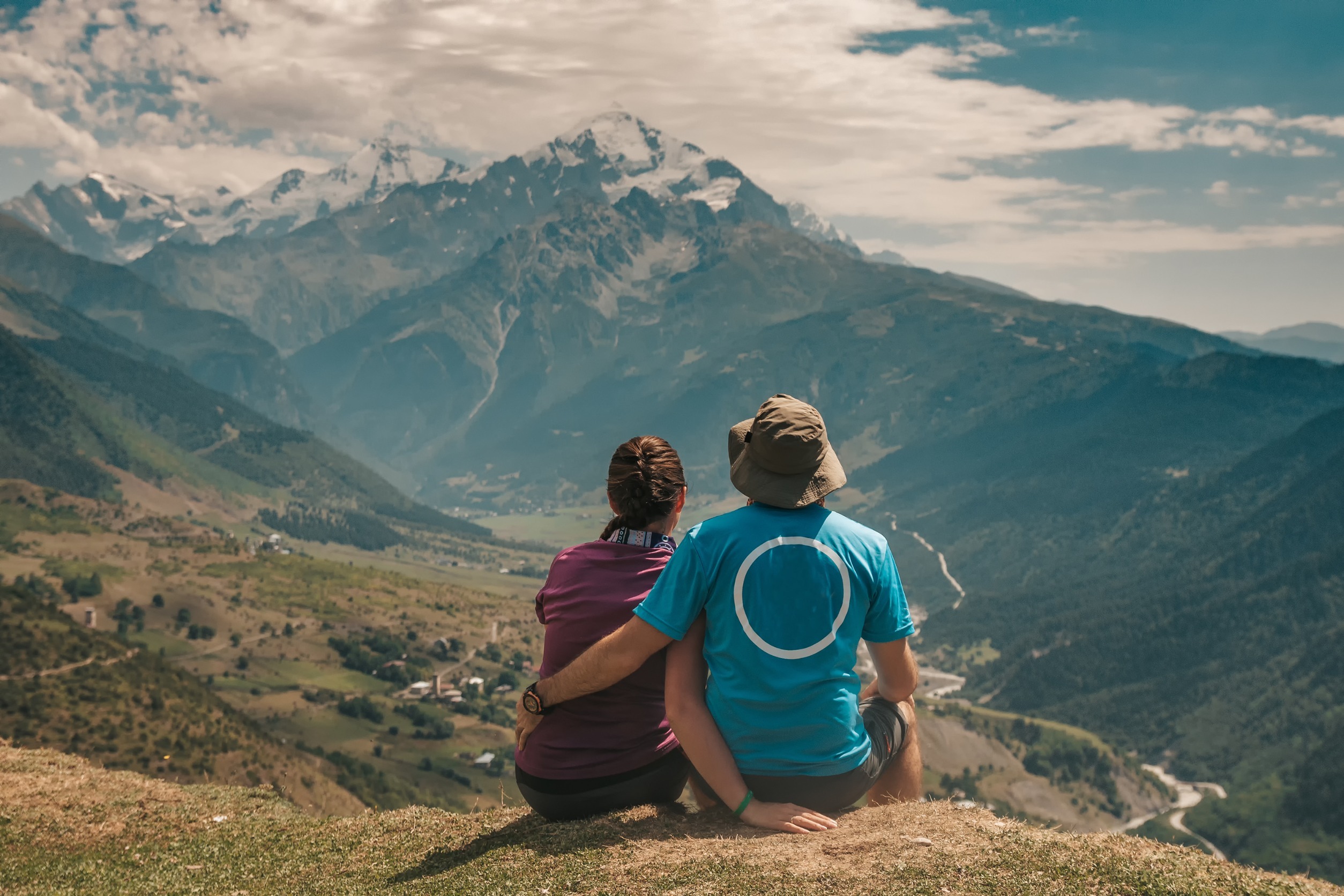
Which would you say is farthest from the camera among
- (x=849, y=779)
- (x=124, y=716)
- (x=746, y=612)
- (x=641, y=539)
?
(x=124, y=716)

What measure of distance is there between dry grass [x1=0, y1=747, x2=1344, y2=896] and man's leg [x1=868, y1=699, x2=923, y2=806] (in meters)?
0.38

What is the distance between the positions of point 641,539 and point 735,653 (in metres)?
2.20

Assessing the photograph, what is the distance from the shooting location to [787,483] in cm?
1323

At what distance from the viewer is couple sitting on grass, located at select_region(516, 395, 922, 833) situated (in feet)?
42.5

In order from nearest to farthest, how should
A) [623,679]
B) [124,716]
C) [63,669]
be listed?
[623,679] → [124,716] → [63,669]

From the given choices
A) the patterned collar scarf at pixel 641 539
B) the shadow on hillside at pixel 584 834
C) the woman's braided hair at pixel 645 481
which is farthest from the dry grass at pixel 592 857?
the woman's braided hair at pixel 645 481

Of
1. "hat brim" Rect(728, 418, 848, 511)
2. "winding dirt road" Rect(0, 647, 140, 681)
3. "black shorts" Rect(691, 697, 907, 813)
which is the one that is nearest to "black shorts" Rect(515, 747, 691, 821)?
"black shorts" Rect(691, 697, 907, 813)

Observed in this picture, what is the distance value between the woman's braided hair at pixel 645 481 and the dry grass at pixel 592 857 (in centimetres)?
432

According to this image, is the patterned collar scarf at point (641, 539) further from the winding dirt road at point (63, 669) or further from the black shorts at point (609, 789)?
the winding dirt road at point (63, 669)

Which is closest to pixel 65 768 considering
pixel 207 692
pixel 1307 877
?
pixel 1307 877

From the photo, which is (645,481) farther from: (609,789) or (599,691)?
(609,789)

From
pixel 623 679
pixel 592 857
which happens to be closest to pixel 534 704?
pixel 623 679

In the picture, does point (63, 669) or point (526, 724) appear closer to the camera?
point (526, 724)

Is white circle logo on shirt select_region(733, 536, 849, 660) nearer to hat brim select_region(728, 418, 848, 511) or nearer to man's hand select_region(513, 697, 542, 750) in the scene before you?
hat brim select_region(728, 418, 848, 511)
